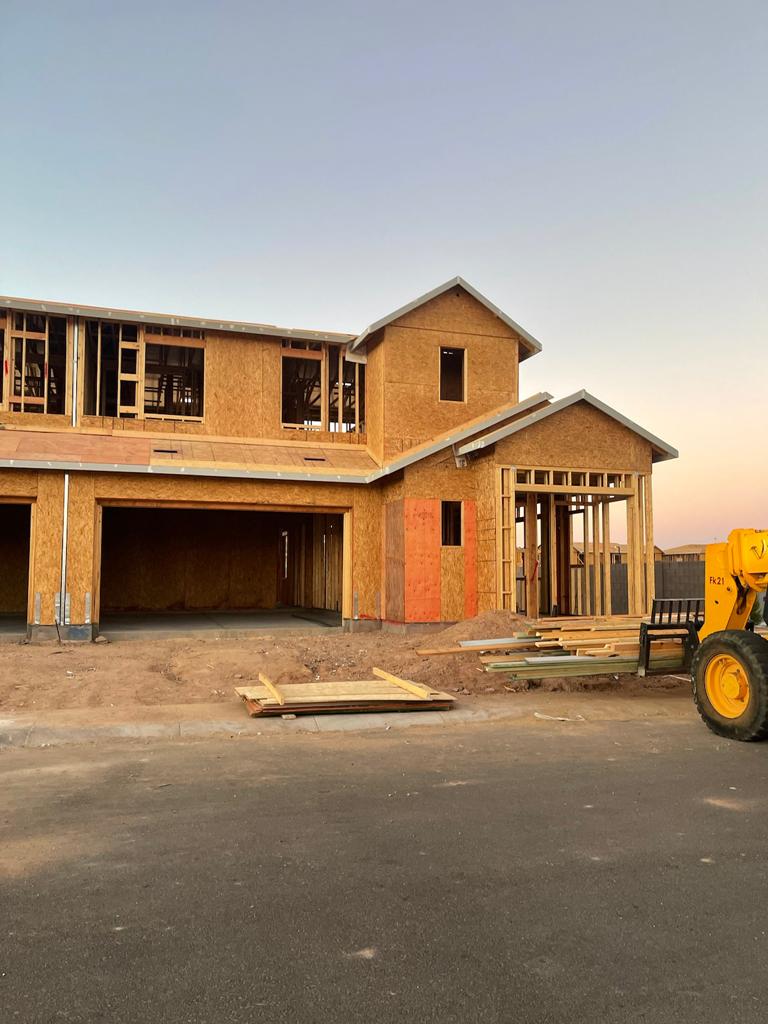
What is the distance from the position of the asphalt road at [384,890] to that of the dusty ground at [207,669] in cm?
303

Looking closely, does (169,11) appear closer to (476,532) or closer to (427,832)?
(476,532)

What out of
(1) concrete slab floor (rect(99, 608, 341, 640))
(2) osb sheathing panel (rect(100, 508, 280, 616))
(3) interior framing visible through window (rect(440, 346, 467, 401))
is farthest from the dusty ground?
(2) osb sheathing panel (rect(100, 508, 280, 616))

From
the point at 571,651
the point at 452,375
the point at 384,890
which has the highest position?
the point at 452,375

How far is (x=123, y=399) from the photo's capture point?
23094 millimetres

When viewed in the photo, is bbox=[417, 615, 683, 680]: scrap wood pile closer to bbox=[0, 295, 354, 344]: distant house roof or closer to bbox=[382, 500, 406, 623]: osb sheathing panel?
bbox=[382, 500, 406, 623]: osb sheathing panel

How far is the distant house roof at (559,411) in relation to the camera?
15883 millimetres

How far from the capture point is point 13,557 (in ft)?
71.4

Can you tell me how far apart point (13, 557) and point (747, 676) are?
20541 mm

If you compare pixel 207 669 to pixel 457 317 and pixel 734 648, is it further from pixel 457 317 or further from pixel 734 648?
pixel 457 317

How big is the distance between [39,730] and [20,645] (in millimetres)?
7622

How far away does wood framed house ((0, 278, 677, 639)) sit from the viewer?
51.9 ft

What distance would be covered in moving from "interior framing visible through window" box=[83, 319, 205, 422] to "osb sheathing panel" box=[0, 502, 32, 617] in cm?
392

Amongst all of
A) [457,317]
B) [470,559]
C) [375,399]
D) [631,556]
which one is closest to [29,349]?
[375,399]

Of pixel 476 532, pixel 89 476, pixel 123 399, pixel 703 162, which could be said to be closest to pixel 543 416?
pixel 476 532
